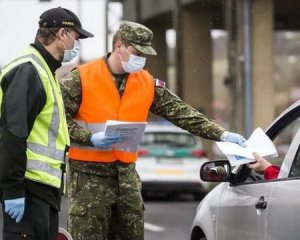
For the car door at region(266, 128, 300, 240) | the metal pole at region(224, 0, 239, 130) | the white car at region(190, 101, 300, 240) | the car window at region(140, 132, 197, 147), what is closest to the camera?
the car door at region(266, 128, 300, 240)

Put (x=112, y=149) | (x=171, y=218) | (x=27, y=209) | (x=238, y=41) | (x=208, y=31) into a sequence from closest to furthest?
(x=27, y=209)
(x=112, y=149)
(x=171, y=218)
(x=238, y=41)
(x=208, y=31)

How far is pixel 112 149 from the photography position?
20.9 feet

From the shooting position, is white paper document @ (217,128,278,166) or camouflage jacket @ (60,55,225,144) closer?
white paper document @ (217,128,278,166)

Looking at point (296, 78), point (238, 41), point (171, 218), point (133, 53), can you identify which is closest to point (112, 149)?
point (133, 53)

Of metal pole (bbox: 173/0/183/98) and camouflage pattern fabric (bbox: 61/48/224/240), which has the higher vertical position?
camouflage pattern fabric (bbox: 61/48/224/240)

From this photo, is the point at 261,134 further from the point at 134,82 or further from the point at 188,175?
the point at 188,175

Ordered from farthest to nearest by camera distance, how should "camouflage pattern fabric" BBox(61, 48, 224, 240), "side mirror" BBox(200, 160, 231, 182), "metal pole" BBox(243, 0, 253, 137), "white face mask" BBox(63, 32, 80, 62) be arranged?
"metal pole" BBox(243, 0, 253, 137)
"camouflage pattern fabric" BBox(61, 48, 224, 240)
"side mirror" BBox(200, 160, 231, 182)
"white face mask" BBox(63, 32, 80, 62)

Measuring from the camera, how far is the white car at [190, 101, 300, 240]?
17.0ft

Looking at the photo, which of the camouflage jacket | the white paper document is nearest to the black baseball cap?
the camouflage jacket

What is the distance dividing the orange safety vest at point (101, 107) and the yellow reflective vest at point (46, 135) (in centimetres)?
88

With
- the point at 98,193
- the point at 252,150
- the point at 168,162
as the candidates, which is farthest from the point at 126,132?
the point at 168,162

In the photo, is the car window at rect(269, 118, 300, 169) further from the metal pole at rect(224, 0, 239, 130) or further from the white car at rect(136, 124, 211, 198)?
the metal pole at rect(224, 0, 239, 130)

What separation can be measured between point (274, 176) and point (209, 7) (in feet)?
67.0

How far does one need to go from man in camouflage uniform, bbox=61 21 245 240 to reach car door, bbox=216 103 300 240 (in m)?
0.32
